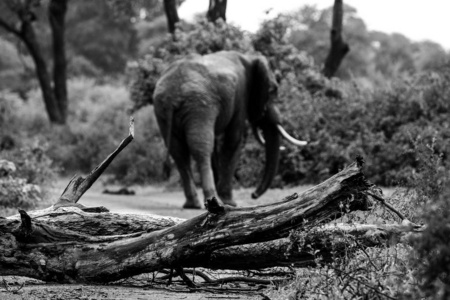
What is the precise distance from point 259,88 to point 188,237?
31.7ft

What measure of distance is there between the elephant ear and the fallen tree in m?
8.77

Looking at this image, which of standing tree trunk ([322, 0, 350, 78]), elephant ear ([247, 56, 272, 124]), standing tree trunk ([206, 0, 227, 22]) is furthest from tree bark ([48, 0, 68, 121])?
elephant ear ([247, 56, 272, 124])

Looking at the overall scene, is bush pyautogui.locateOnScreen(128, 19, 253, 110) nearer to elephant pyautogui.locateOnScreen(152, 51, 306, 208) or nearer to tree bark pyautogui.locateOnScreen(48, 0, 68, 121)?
elephant pyautogui.locateOnScreen(152, 51, 306, 208)

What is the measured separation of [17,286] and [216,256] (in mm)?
1501

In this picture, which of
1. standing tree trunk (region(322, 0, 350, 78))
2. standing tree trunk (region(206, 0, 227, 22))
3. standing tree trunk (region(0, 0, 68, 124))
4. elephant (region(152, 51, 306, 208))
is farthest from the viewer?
standing tree trunk (region(0, 0, 68, 124))

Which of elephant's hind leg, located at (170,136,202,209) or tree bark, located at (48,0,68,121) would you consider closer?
elephant's hind leg, located at (170,136,202,209)

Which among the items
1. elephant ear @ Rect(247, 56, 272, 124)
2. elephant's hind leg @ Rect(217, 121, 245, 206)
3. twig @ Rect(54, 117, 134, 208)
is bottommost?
twig @ Rect(54, 117, 134, 208)

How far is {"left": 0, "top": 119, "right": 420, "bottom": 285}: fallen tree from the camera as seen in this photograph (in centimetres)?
552

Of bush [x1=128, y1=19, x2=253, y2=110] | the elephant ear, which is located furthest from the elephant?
bush [x1=128, y1=19, x2=253, y2=110]

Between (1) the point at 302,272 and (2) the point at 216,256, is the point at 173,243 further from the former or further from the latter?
(1) the point at 302,272

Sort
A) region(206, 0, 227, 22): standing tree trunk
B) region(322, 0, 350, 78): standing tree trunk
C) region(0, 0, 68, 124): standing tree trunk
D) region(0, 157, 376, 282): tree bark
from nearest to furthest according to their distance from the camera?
region(0, 157, 376, 282): tree bark < region(206, 0, 227, 22): standing tree trunk < region(322, 0, 350, 78): standing tree trunk < region(0, 0, 68, 124): standing tree trunk

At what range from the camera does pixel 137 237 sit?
6.10 meters

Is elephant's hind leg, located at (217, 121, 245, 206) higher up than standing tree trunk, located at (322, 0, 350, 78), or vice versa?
standing tree trunk, located at (322, 0, 350, 78)

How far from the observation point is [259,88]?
50.2ft
